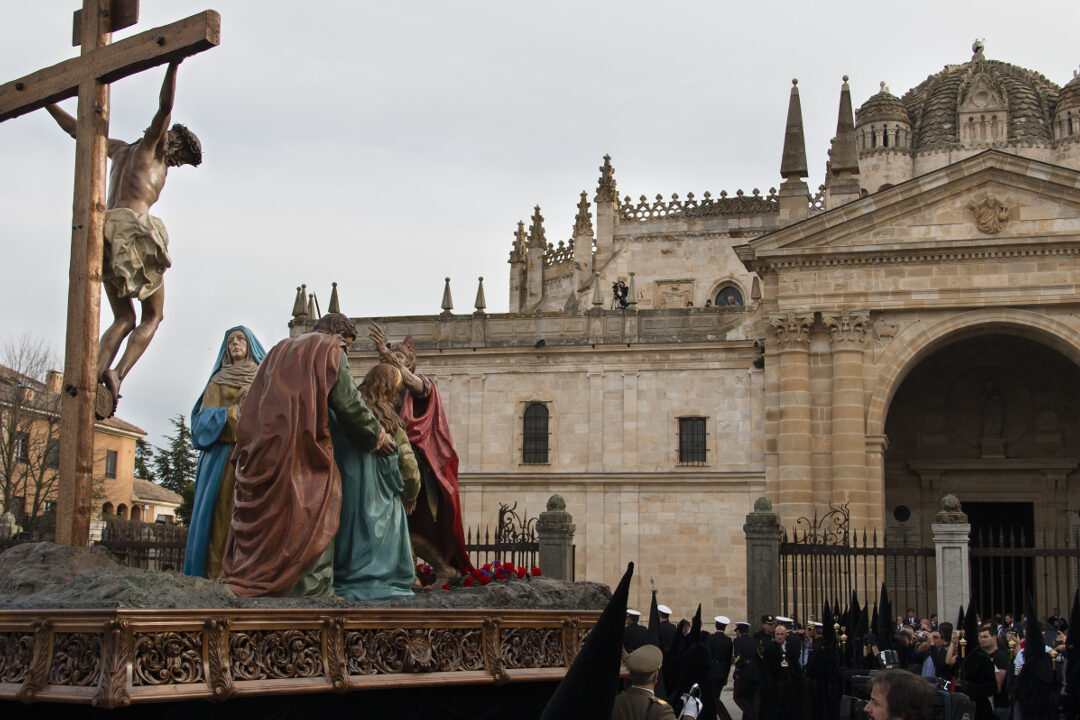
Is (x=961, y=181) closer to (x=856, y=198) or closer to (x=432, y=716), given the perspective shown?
(x=856, y=198)

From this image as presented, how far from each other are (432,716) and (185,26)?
361 centimetres

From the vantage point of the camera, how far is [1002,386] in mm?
30906

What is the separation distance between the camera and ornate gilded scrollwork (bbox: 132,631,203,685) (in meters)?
4.62

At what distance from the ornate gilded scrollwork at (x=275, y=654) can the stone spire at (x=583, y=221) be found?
43147 millimetres

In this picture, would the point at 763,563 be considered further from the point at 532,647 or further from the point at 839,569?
the point at 532,647

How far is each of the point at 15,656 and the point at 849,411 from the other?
2422 cm

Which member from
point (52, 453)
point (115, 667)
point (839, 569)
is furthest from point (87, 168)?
point (52, 453)

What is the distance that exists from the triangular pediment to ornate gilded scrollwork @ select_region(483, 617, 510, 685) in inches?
897

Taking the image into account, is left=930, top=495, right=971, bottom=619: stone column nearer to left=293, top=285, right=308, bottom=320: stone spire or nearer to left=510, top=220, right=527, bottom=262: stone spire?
left=293, top=285, right=308, bottom=320: stone spire

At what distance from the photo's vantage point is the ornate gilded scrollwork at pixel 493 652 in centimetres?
588

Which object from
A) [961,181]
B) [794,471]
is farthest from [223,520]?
[961,181]

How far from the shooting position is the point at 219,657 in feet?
15.9

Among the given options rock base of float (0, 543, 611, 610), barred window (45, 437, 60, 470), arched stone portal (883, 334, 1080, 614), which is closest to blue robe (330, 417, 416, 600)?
rock base of float (0, 543, 611, 610)

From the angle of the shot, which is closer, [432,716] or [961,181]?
[432,716]
